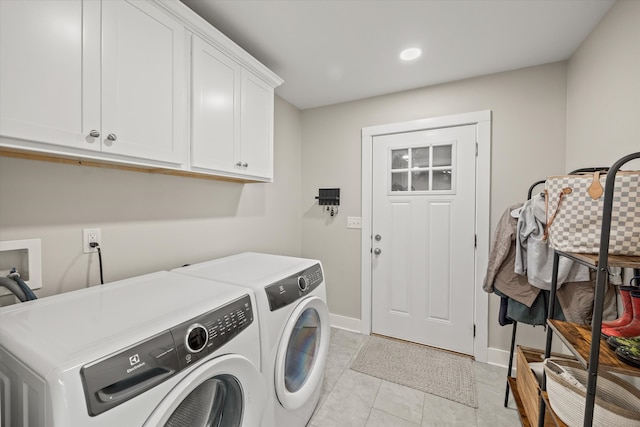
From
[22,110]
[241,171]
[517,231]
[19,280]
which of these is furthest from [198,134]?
[517,231]

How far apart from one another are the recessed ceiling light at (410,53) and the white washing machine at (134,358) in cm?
190

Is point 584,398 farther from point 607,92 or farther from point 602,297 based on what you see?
point 607,92

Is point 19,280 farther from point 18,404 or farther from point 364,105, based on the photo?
point 364,105

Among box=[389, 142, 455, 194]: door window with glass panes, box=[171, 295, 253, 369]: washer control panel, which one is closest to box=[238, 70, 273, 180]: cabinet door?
box=[171, 295, 253, 369]: washer control panel

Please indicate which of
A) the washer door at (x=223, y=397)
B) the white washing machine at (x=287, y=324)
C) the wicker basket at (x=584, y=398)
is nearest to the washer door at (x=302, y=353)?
the white washing machine at (x=287, y=324)

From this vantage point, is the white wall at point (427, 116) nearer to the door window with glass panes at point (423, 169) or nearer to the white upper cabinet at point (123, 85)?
the door window with glass panes at point (423, 169)

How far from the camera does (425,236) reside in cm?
243

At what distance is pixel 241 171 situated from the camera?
173cm

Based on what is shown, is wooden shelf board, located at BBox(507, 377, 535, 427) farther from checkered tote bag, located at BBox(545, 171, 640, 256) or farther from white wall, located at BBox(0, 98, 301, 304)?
white wall, located at BBox(0, 98, 301, 304)

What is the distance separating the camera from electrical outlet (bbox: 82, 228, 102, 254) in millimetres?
1264

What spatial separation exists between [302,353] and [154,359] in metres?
0.98

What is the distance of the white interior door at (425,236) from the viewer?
230cm

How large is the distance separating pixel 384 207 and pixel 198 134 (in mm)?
1778

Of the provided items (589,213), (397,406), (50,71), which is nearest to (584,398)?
(589,213)
